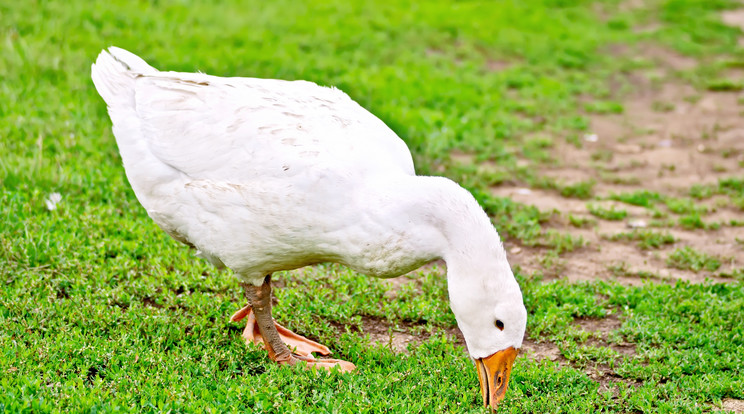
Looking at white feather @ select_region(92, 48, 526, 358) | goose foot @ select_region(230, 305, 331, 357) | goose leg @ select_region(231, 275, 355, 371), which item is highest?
white feather @ select_region(92, 48, 526, 358)

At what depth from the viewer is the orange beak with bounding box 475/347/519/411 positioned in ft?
12.3

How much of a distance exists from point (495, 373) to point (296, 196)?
4.27ft

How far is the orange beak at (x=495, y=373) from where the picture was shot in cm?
376

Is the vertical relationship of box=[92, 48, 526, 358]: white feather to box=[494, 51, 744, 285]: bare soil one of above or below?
above

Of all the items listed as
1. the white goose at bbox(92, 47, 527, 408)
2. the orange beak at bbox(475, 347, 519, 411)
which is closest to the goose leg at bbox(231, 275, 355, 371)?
the white goose at bbox(92, 47, 527, 408)

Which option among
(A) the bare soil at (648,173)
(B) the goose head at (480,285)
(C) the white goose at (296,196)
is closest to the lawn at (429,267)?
(A) the bare soil at (648,173)

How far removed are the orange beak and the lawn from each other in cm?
26

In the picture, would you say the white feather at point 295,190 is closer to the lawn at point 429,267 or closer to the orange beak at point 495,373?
the orange beak at point 495,373

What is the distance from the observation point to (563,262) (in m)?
5.97

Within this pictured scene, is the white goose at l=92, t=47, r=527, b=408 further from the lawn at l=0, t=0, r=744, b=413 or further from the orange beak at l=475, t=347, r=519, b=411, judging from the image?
the lawn at l=0, t=0, r=744, b=413

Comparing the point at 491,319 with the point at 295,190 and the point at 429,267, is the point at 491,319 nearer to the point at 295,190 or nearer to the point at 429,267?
the point at 295,190

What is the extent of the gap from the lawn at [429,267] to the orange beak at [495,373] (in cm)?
26

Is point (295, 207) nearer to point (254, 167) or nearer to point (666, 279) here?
point (254, 167)

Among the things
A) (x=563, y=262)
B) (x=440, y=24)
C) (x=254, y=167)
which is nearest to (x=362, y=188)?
(x=254, y=167)
